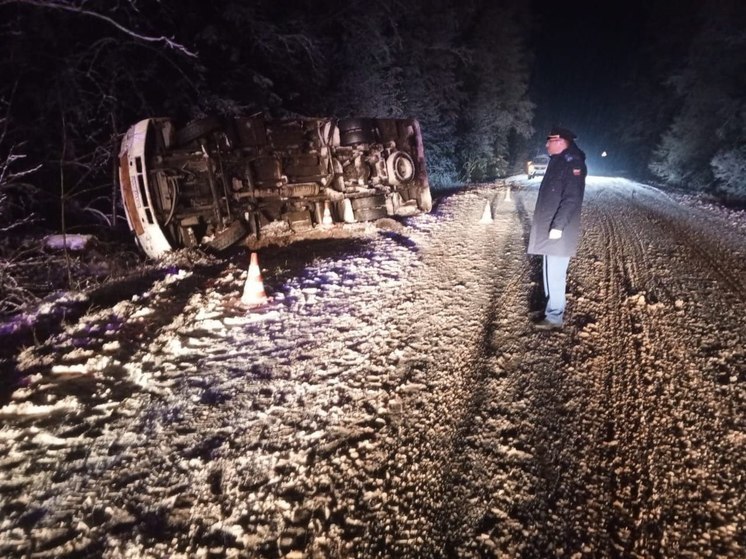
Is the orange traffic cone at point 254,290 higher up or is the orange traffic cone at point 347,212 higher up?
the orange traffic cone at point 347,212

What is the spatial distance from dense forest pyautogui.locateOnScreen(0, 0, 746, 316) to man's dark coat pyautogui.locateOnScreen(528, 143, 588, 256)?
14.6ft

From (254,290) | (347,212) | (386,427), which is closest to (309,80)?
(347,212)

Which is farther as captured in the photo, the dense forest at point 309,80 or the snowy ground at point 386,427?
the dense forest at point 309,80

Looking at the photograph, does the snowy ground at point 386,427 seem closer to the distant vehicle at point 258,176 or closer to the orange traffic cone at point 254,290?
the orange traffic cone at point 254,290

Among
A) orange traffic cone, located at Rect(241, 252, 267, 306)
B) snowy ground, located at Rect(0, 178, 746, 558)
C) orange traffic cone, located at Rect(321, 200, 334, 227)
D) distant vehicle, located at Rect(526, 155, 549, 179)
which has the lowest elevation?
snowy ground, located at Rect(0, 178, 746, 558)

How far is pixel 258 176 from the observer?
7719 millimetres

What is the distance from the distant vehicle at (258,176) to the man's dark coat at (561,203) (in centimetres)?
513

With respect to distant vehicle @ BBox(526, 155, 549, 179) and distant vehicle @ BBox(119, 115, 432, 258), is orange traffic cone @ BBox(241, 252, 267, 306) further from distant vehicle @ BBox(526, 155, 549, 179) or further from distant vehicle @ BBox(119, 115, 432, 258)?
distant vehicle @ BBox(526, 155, 549, 179)

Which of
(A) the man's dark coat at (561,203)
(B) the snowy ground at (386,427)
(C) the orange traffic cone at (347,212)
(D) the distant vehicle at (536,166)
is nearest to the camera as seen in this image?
(B) the snowy ground at (386,427)

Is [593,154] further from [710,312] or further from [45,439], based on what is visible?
[45,439]

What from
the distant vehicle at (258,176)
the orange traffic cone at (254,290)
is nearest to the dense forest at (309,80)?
the distant vehicle at (258,176)

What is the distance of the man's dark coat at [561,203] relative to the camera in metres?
3.79

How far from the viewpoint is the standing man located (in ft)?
12.5

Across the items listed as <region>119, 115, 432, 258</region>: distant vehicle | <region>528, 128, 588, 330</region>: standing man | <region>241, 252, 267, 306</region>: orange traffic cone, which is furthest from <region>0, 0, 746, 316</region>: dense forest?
<region>528, 128, 588, 330</region>: standing man
